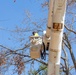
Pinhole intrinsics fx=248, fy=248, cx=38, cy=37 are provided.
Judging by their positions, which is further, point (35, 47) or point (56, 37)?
point (35, 47)

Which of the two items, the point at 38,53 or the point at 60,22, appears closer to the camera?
the point at 60,22

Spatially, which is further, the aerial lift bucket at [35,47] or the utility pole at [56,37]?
the aerial lift bucket at [35,47]

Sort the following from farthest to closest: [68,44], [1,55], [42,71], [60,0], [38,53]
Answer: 1. [42,71]
2. [68,44]
3. [1,55]
4. [38,53]
5. [60,0]

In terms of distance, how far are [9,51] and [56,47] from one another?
29.7 ft

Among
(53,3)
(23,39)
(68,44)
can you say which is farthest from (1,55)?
(53,3)

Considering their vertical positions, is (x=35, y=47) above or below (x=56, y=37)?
below

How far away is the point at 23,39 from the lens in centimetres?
1181

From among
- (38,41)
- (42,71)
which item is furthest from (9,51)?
(38,41)

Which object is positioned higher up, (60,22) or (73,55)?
Result: (60,22)

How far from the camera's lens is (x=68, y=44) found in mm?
12133

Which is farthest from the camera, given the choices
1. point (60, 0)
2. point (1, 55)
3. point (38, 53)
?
point (1, 55)

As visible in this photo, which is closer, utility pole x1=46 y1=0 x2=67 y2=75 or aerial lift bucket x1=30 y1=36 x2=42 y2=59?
utility pole x1=46 y1=0 x2=67 y2=75

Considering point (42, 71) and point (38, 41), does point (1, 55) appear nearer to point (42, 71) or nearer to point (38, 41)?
point (42, 71)

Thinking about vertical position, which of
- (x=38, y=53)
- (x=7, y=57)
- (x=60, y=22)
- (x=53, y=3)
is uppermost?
(x=53, y=3)
